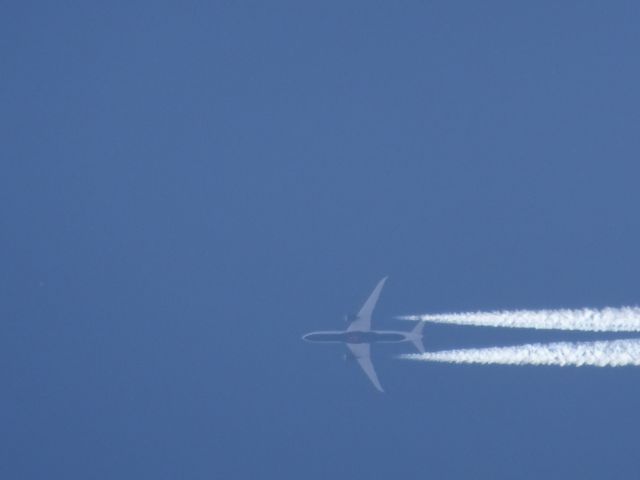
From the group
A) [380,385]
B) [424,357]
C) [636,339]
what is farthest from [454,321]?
[636,339]

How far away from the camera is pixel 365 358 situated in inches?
1057

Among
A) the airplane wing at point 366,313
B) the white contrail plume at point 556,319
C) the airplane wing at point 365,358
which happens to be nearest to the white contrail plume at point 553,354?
the white contrail plume at point 556,319

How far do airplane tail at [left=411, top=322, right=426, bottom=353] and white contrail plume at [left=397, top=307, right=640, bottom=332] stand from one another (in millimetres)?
280

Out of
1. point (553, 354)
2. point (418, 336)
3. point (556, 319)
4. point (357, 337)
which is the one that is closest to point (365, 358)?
point (357, 337)

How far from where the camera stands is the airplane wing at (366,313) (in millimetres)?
26875

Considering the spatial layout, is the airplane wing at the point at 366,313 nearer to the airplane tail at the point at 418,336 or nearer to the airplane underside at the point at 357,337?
the airplane underside at the point at 357,337

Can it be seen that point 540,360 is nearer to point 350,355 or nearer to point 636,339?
point 636,339

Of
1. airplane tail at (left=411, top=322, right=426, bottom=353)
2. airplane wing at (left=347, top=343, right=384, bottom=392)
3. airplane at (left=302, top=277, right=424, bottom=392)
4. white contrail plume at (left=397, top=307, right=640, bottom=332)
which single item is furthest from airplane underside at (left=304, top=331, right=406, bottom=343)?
white contrail plume at (left=397, top=307, right=640, bottom=332)

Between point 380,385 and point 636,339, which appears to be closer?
point 636,339

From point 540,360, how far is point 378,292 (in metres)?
5.63

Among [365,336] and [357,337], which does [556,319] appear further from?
[357,337]

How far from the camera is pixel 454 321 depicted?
2675 cm

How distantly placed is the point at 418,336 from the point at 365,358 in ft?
6.27

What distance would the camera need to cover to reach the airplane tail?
1046 inches
